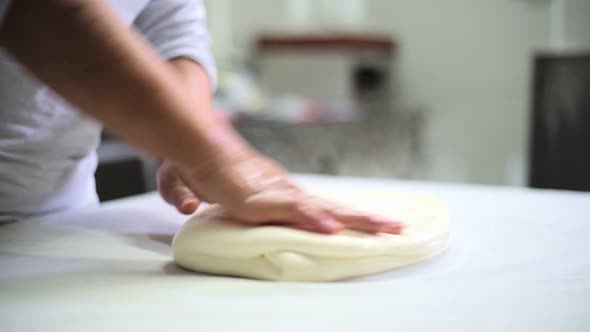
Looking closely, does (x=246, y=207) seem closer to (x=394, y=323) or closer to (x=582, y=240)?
(x=394, y=323)

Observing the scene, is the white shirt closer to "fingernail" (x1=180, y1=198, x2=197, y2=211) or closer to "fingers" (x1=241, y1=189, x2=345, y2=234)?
"fingernail" (x1=180, y1=198, x2=197, y2=211)

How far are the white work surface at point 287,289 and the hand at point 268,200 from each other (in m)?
0.06

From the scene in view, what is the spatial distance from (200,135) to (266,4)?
3.41 metres

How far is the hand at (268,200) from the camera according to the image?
598 mm

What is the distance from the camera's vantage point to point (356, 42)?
3.13m

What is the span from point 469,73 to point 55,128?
8.79 feet

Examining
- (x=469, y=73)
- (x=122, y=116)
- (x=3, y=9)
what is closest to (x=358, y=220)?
(x=122, y=116)

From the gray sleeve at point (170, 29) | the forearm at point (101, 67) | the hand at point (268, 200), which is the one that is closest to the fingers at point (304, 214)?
the hand at point (268, 200)

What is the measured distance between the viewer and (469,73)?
3.15 m

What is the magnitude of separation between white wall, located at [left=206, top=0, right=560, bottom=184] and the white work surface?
2250 millimetres

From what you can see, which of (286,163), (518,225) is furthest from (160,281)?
(286,163)

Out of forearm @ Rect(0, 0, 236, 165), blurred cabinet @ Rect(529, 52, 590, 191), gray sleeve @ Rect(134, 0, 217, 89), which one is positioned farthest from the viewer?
blurred cabinet @ Rect(529, 52, 590, 191)

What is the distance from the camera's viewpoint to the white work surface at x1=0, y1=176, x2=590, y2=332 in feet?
1.66

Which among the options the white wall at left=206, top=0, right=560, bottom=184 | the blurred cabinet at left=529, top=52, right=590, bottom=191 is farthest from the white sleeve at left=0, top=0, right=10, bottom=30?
the white wall at left=206, top=0, right=560, bottom=184
